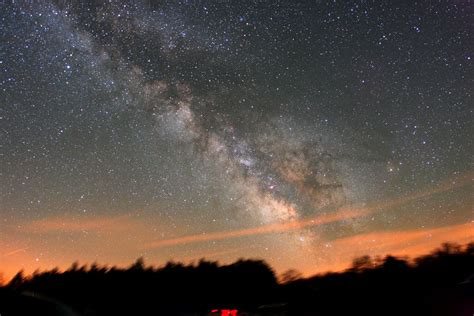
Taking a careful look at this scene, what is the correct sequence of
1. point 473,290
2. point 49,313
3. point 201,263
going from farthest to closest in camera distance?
point 201,263, point 49,313, point 473,290

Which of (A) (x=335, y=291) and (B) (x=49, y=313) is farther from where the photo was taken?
(A) (x=335, y=291)

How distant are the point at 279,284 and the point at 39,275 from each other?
513 inches

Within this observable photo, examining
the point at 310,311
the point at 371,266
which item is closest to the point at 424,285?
the point at 371,266

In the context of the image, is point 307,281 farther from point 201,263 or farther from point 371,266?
point 201,263

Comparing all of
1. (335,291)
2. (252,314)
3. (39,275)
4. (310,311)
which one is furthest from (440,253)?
(39,275)

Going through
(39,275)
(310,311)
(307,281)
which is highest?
(39,275)

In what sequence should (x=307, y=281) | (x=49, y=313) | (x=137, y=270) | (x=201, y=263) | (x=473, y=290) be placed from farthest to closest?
(x=201, y=263) < (x=137, y=270) < (x=307, y=281) < (x=49, y=313) < (x=473, y=290)

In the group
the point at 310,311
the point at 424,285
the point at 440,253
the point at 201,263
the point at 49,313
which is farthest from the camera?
the point at 201,263

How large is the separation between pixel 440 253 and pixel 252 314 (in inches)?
343

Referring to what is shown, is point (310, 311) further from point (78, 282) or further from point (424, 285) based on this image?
point (78, 282)

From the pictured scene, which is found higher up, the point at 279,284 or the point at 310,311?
the point at 279,284

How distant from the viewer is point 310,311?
19109mm

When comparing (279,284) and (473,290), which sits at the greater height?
(279,284)

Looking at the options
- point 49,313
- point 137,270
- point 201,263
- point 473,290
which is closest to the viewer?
point 473,290
